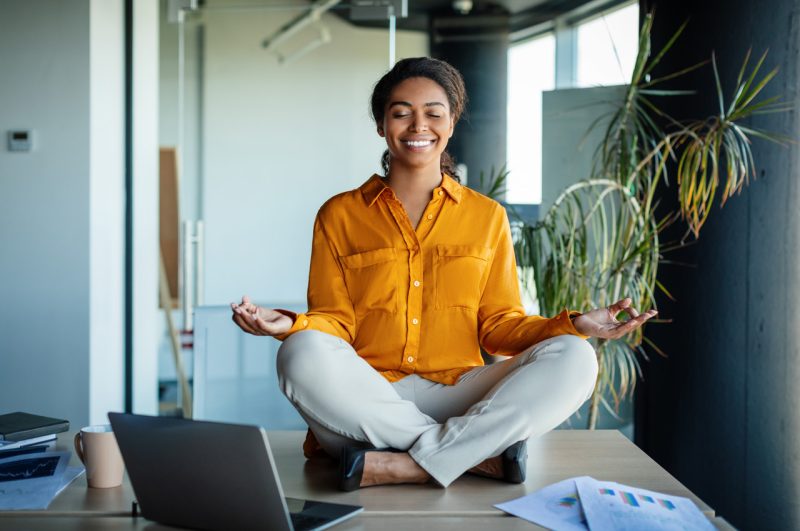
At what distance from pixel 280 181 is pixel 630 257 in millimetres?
1575

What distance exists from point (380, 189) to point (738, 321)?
4.23ft

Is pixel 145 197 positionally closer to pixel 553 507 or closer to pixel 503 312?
pixel 503 312

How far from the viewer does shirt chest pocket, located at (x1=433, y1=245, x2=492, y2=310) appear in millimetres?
2201

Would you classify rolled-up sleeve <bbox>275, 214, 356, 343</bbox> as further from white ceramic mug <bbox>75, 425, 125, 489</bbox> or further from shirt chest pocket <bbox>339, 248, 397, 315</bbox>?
white ceramic mug <bbox>75, 425, 125, 489</bbox>

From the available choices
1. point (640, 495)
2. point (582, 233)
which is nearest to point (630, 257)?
point (582, 233)

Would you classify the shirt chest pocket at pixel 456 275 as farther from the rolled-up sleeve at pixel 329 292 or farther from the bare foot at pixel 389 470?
the bare foot at pixel 389 470

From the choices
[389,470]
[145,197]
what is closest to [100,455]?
[389,470]

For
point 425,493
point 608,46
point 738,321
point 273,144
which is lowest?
point 425,493

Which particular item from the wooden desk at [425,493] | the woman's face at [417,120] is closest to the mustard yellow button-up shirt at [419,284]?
the woman's face at [417,120]

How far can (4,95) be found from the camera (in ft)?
10.8

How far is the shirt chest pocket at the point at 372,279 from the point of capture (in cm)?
219

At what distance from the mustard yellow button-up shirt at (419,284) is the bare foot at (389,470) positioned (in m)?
0.36

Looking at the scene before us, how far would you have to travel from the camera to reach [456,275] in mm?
2201

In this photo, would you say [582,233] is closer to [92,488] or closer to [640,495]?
[640,495]
